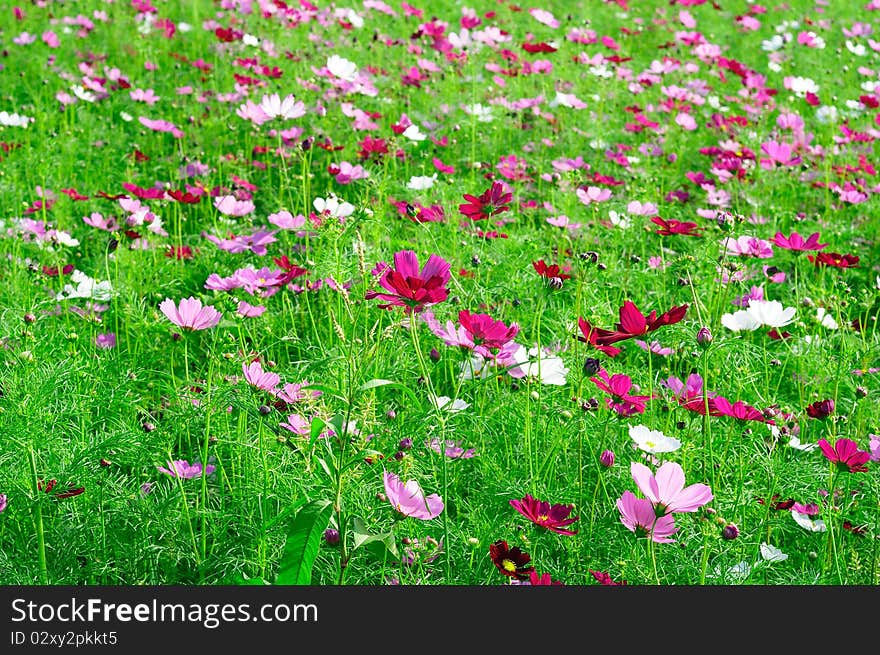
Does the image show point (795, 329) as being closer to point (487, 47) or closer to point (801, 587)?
point (801, 587)

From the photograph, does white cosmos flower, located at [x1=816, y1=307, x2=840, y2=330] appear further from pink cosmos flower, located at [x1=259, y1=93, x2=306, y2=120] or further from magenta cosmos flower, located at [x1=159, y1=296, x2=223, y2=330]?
pink cosmos flower, located at [x1=259, y1=93, x2=306, y2=120]

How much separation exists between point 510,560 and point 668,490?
237mm

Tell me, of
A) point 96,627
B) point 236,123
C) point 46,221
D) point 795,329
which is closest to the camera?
point 96,627

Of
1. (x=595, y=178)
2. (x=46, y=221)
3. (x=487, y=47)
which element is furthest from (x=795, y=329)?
(x=487, y=47)

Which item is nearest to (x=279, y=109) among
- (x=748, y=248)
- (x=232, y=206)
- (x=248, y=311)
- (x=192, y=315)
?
(x=232, y=206)

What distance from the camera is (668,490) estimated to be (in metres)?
1.09

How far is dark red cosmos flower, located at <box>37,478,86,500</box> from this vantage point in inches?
49.8

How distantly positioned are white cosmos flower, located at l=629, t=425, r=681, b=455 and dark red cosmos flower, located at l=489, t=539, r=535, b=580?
0.30 m

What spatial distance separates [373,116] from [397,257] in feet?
6.95

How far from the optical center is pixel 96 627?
1005 millimetres

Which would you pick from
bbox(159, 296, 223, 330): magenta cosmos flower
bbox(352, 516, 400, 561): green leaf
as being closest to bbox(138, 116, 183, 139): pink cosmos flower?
bbox(159, 296, 223, 330): magenta cosmos flower

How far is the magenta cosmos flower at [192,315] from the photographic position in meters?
1.38

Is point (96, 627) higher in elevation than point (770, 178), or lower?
higher

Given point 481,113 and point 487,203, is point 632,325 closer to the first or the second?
point 487,203
